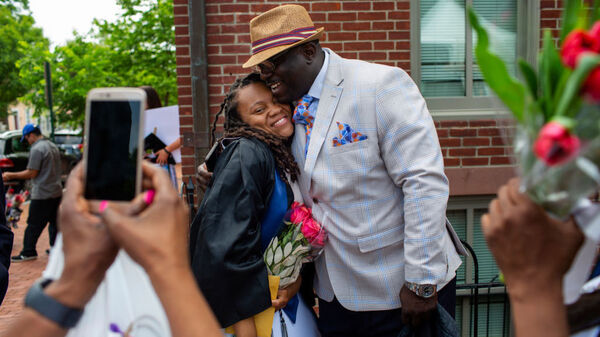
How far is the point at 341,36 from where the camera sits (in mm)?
4469

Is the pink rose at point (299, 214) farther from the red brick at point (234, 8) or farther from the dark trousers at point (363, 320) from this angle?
the red brick at point (234, 8)

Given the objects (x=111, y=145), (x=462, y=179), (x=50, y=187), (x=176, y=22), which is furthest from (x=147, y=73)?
(x=111, y=145)

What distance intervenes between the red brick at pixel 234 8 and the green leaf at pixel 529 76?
3.78 m

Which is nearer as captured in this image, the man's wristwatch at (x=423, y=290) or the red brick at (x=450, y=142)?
the man's wristwatch at (x=423, y=290)

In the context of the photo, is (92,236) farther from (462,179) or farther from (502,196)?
(462,179)

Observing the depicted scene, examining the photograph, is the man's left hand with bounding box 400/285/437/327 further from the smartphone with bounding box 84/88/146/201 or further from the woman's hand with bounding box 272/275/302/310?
the smartphone with bounding box 84/88/146/201

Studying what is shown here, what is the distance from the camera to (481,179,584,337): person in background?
95 cm

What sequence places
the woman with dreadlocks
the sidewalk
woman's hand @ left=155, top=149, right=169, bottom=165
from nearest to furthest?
the woman with dreadlocks, woman's hand @ left=155, top=149, right=169, bottom=165, the sidewalk

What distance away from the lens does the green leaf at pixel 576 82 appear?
2.54 ft

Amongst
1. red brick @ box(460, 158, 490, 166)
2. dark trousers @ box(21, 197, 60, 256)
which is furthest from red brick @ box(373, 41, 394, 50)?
dark trousers @ box(21, 197, 60, 256)

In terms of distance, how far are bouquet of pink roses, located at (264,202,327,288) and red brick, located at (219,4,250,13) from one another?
99.6 inches

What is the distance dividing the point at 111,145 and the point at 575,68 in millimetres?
939

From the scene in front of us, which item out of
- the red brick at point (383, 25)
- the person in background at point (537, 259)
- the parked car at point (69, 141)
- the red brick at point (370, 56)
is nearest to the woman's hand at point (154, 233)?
the person in background at point (537, 259)

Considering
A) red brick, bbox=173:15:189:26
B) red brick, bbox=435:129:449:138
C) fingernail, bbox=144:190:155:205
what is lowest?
red brick, bbox=435:129:449:138
